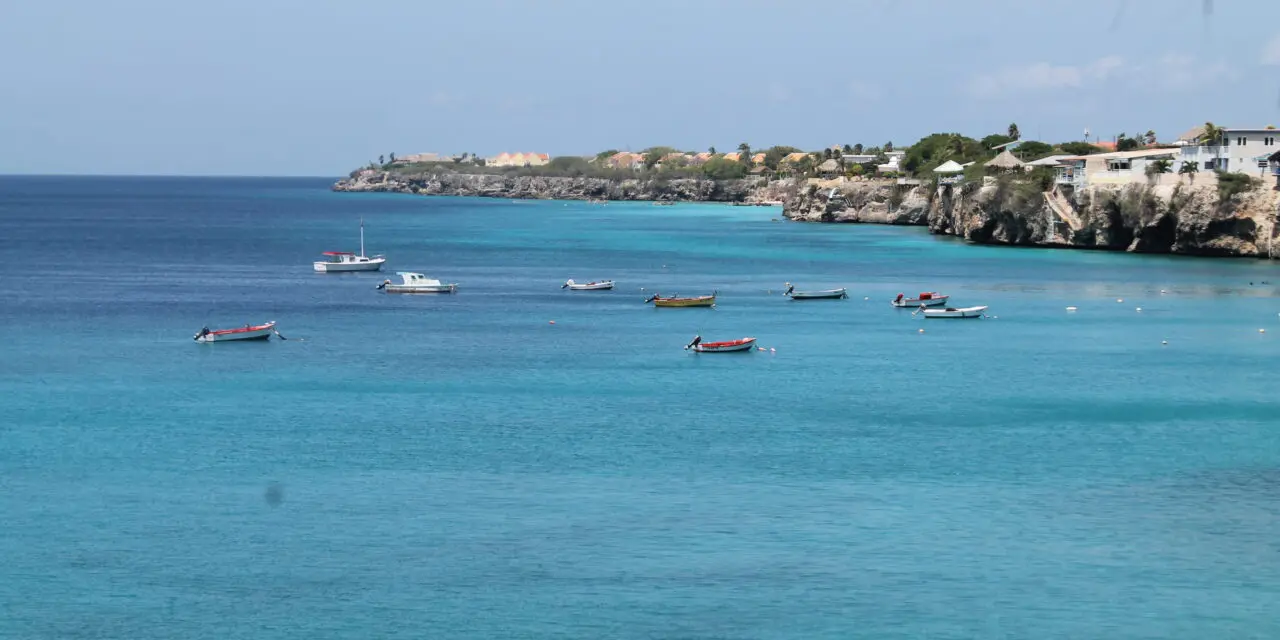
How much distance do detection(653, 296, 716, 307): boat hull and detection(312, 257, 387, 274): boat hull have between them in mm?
31497

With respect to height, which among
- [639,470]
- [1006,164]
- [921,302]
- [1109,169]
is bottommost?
[639,470]

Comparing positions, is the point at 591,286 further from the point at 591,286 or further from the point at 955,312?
the point at 955,312

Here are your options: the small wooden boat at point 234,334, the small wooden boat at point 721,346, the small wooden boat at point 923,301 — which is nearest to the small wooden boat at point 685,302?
the small wooden boat at point 923,301

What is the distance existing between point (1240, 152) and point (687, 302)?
48.1 metres

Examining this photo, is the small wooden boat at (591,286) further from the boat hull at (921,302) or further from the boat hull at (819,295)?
the boat hull at (921,302)

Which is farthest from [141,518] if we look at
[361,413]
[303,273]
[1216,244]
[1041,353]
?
[1216,244]

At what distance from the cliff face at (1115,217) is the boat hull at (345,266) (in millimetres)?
51309

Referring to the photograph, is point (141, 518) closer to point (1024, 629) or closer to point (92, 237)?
point (1024, 629)

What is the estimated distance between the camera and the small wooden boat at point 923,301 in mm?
77125

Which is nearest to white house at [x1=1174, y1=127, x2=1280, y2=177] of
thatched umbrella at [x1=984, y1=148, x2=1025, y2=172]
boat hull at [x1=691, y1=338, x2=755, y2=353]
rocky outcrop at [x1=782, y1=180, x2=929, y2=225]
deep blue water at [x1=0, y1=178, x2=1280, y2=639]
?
deep blue water at [x1=0, y1=178, x2=1280, y2=639]

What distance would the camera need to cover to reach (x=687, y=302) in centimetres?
7831

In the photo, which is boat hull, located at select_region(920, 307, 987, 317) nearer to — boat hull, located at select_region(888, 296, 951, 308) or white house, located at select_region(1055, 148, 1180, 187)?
boat hull, located at select_region(888, 296, 951, 308)

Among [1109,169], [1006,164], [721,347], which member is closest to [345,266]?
[721,347]

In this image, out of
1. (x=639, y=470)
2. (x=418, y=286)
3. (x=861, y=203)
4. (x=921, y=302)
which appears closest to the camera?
(x=639, y=470)
